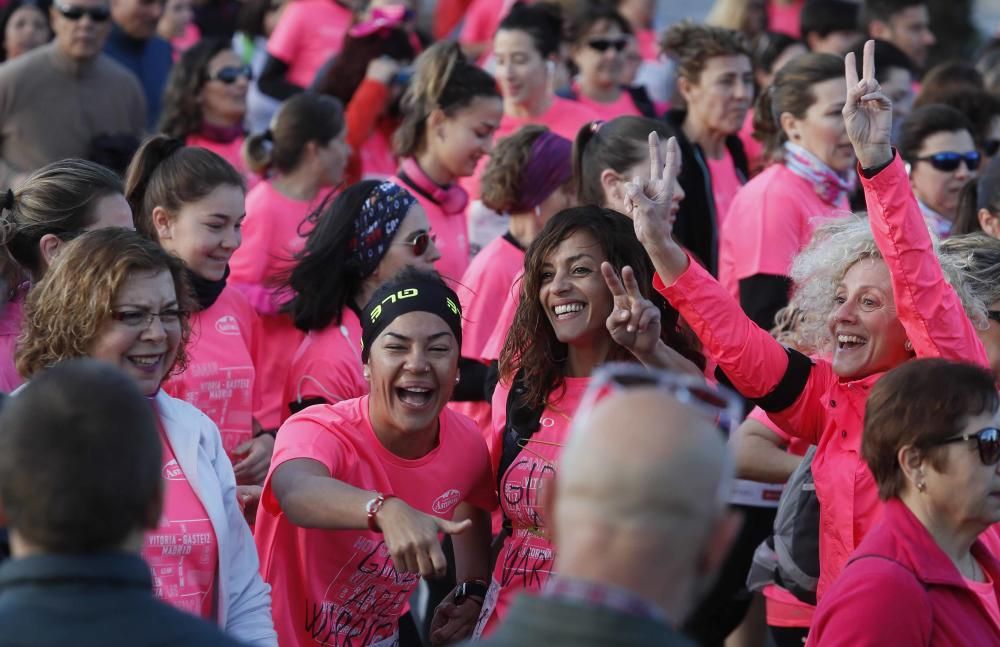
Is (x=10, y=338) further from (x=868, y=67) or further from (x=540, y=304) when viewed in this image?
(x=868, y=67)

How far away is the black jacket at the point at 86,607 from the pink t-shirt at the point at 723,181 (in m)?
5.19

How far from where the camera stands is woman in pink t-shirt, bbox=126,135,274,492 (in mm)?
4938

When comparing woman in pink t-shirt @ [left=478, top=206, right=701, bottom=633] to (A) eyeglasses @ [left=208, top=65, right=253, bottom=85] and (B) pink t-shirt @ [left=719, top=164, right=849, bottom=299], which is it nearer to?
(B) pink t-shirt @ [left=719, top=164, right=849, bottom=299]

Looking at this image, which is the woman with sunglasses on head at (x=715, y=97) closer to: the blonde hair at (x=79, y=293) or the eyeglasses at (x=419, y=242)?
the eyeglasses at (x=419, y=242)

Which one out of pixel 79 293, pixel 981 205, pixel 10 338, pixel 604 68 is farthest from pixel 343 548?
pixel 604 68

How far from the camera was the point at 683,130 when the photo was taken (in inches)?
295

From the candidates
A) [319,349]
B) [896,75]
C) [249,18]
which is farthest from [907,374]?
[249,18]

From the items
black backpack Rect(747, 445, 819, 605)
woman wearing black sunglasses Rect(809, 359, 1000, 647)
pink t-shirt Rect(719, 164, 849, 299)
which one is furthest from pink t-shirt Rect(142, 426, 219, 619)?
pink t-shirt Rect(719, 164, 849, 299)

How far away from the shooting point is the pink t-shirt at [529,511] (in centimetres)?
418

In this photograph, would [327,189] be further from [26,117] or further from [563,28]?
[563,28]

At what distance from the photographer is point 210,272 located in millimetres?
5172

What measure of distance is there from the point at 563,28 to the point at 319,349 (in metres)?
4.60

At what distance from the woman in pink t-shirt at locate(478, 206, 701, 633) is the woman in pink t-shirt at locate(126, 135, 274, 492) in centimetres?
101

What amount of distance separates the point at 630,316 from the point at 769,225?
206cm
